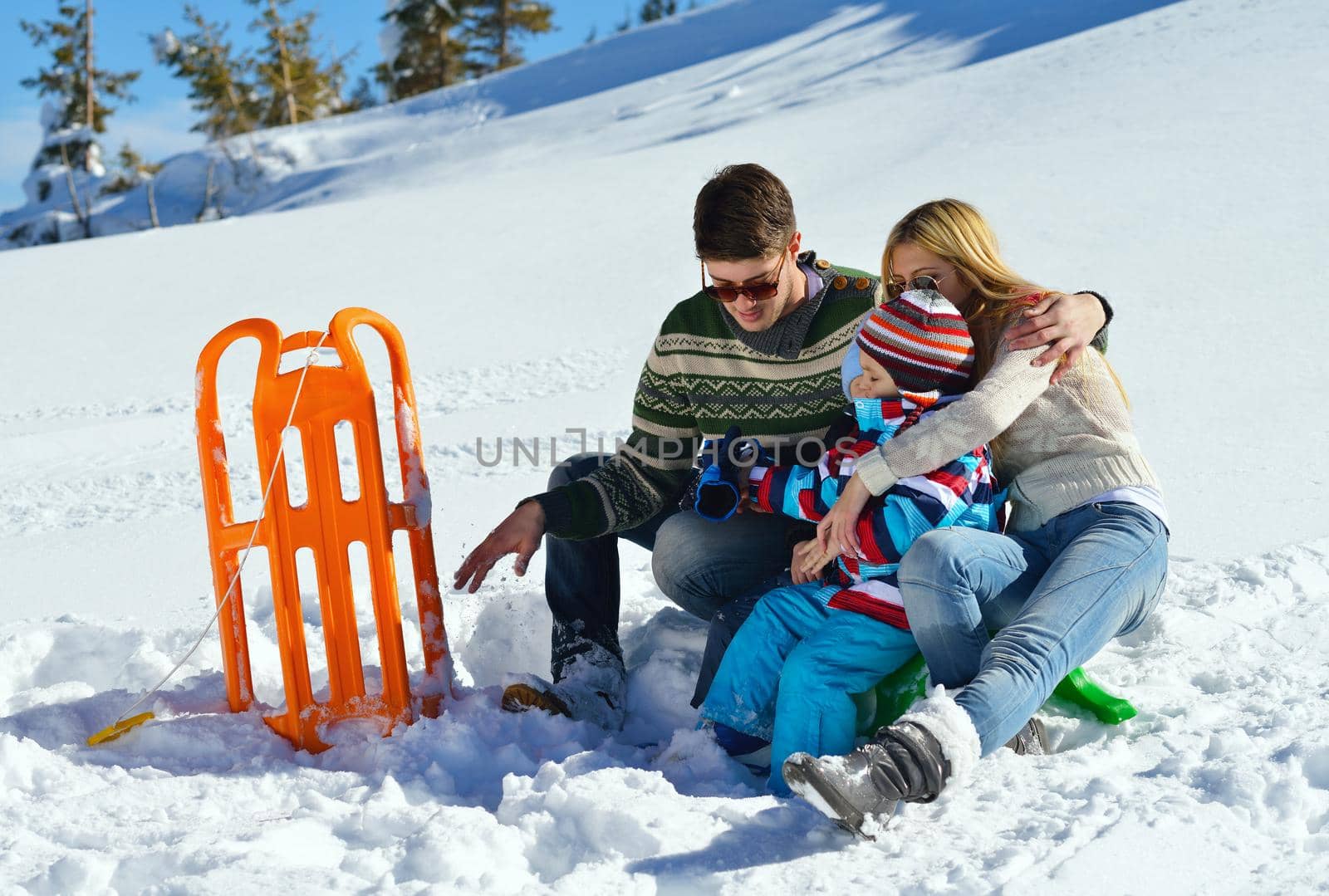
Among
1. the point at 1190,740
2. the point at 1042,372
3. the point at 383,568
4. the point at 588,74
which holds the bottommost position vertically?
the point at 1190,740

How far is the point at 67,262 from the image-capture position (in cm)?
978

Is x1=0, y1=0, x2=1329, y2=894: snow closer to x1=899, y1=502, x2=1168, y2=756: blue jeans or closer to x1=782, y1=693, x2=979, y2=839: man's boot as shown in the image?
x1=782, y1=693, x2=979, y2=839: man's boot

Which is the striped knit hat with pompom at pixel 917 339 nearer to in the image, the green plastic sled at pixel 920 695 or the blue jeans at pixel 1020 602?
the blue jeans at pixel 1020 602

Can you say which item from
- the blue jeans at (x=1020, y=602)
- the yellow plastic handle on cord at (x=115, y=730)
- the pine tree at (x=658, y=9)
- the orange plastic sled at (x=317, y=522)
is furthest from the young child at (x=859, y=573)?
the pine tree at (x=658, y=9)

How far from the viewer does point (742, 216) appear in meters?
2.40

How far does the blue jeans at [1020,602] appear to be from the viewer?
198 cm

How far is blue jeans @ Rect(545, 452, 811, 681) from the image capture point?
261cm

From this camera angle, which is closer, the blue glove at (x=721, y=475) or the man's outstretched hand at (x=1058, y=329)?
the man's outstretched hand at (x=1058, y=329)

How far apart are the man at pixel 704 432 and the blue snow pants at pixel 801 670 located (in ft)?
0.82

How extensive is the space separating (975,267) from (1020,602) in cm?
74

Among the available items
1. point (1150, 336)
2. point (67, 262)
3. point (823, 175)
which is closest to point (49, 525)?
point (1150, 336)

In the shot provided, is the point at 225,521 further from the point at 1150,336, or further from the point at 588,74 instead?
the point at 588,74

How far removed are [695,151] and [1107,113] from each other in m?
4.53

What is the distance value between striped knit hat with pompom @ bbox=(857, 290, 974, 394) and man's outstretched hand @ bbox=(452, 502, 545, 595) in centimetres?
83
